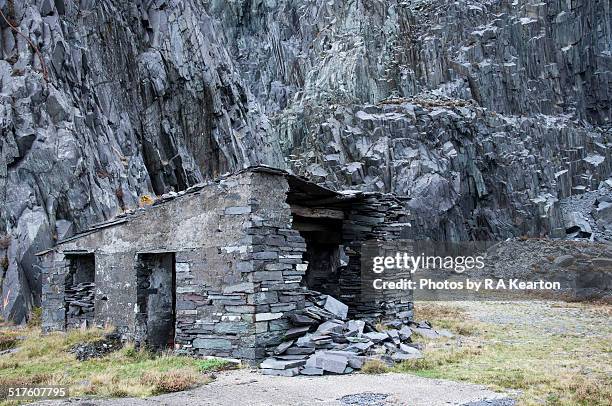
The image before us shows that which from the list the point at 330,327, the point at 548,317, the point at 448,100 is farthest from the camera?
the point at 448,100

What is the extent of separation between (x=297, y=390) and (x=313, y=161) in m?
55.9

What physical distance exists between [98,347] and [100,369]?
2367 mm

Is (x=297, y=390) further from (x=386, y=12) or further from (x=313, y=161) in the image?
(x=386, y=12)

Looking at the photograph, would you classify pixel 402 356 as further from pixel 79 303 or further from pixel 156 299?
pixel 79 303

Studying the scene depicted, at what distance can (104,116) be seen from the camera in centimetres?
3541

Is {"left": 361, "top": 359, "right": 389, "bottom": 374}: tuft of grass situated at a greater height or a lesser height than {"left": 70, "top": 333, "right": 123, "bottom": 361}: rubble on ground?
lesser

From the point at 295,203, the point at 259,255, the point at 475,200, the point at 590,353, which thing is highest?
the point at 475,200

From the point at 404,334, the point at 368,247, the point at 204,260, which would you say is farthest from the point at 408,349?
the point at 204,260

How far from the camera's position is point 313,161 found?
6500cm

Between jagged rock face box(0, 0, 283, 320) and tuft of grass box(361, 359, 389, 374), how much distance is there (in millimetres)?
16454

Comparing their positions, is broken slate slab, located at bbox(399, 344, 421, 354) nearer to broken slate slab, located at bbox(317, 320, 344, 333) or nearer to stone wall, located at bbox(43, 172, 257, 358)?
broken slate slab, located at bbox(317, 320, 344, 333)

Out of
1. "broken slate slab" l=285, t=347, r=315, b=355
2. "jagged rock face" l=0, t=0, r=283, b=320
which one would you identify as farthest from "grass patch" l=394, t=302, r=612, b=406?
"jagged rock face" l=0, t=0, r=283, b=320

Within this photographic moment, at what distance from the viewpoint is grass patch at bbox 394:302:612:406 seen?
31.4 ft

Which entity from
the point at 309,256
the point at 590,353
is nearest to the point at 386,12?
the point at 309,256
